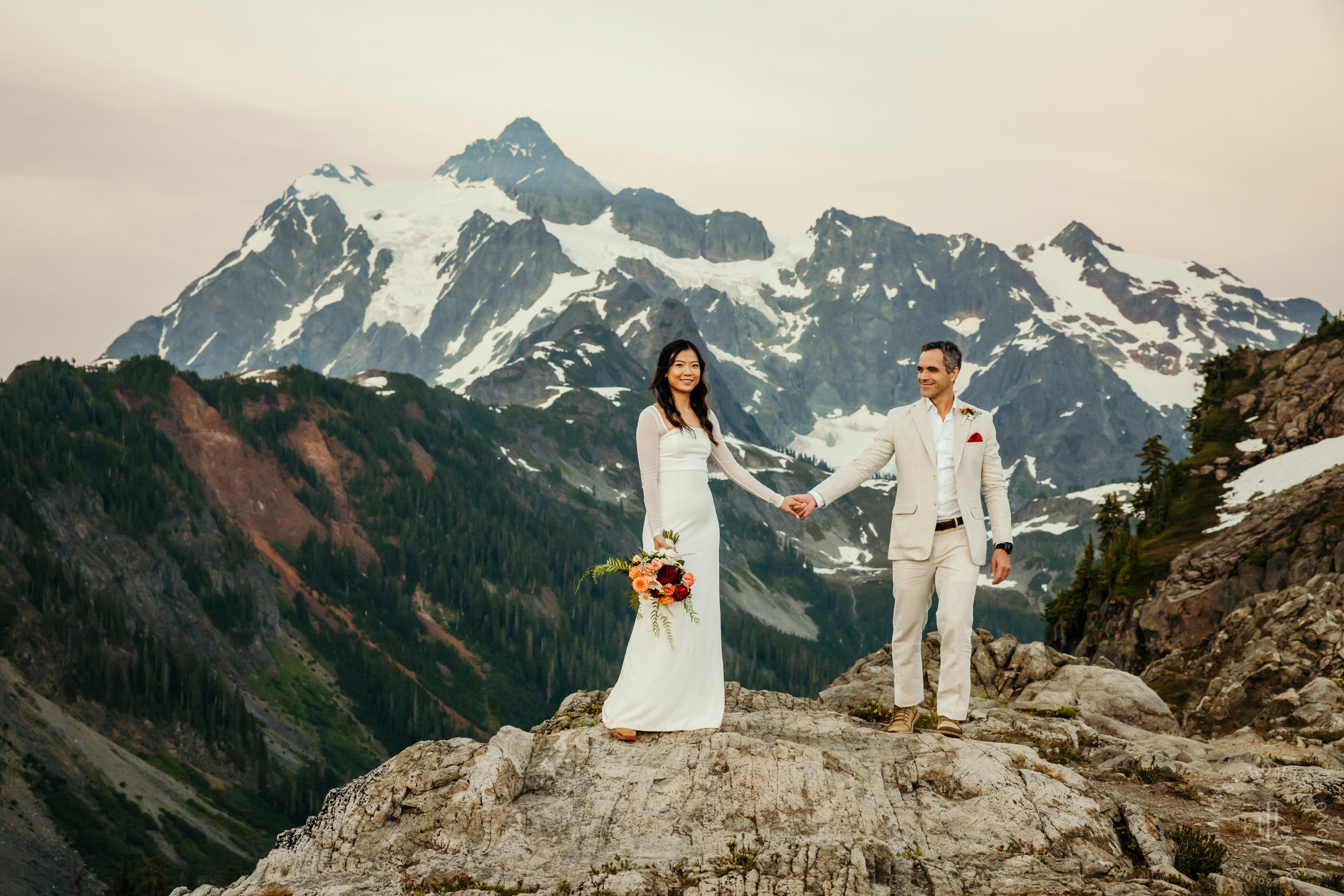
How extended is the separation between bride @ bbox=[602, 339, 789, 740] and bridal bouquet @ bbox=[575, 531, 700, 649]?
0.11 m

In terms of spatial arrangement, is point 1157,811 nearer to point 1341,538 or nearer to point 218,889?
point 218,889

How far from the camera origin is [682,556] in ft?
53.4

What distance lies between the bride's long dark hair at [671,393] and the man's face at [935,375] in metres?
3.30

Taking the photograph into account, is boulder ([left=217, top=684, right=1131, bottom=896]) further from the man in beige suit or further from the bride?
the man in beige suit

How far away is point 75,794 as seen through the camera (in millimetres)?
135500

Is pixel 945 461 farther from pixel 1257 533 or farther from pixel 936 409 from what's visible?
pixel 1257 533

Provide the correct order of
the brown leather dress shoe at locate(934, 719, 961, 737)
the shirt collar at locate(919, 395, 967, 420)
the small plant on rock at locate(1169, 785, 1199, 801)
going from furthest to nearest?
the small plant on rock at locate(1169, 785, 1199, 801) < the brown leather dress shoe at locate(934, 719, 961, 737) < the shirt collar at locate(919, 395, 967, 420)

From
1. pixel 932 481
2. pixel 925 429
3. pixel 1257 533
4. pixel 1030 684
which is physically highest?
pixel 925 429

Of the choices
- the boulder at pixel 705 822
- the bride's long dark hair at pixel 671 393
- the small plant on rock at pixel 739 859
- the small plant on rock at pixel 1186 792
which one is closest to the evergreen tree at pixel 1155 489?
the small plant on rock at pixel 1186 792

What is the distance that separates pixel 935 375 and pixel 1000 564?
3.02 metres

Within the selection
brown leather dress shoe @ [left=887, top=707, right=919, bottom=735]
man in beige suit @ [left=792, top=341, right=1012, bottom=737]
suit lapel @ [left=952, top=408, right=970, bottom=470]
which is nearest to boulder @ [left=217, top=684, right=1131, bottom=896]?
brown leather dress shoe @ [left=887, top=707, right=919, bottom=735]

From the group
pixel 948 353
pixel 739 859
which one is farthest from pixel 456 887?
pixel 948 353

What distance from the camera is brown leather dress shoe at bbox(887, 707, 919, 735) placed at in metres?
17.2

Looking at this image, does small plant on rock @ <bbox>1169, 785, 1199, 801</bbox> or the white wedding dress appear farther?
small plant on rock @ <bbox>1169, 785, 1199, 801</bbox>
